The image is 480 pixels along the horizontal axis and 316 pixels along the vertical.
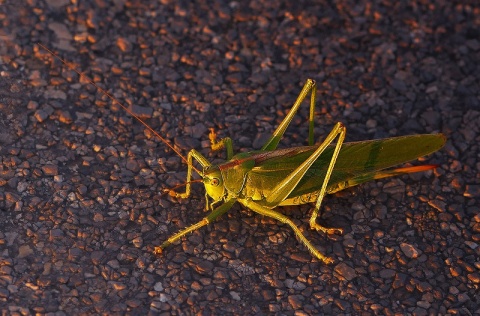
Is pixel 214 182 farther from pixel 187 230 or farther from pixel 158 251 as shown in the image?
pixel 158 251

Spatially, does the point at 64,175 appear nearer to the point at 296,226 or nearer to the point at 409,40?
the point at 296,226

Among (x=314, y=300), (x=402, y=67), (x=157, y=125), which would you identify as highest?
(x=402, y=67)

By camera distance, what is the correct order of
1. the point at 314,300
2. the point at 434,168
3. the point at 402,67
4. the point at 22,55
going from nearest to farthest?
1. the point at 314,300
2. the point at 434,168
3. the point at 22,55
4. the point at 402,67

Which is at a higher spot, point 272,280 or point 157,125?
point 157,125

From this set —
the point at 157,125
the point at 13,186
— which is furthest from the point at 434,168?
the point at 13,186

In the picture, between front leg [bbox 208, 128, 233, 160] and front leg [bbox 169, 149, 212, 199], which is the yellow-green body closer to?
front leg [bbox 169, 149, 212, 199]

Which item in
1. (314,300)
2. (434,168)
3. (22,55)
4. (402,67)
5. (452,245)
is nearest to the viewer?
(314,300)

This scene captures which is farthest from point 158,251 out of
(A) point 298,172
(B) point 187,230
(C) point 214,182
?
(A) point 298,172
